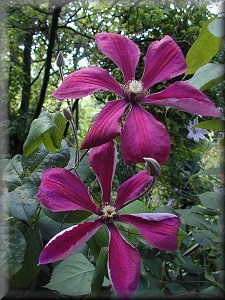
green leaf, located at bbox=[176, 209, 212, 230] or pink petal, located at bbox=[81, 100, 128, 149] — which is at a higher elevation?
pink petal, located at bbox=[81, 100, 128, 149]

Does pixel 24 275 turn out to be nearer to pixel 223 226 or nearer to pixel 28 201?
pixel 28 201

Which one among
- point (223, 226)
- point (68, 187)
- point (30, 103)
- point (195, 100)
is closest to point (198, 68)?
point (195, 100)

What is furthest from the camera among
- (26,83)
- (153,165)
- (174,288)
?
(26,83)

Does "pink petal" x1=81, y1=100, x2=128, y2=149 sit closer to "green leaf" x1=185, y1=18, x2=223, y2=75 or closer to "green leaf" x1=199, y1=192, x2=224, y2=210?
"green leaf" x1=185, y1=18, x2=223, y2=75

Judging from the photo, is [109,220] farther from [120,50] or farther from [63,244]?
[120,50]

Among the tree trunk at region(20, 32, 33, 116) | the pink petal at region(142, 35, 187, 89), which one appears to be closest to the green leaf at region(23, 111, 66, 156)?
the pink petal at region(142, 35, 187, 89)

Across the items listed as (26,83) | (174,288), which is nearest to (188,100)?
(174,288)
